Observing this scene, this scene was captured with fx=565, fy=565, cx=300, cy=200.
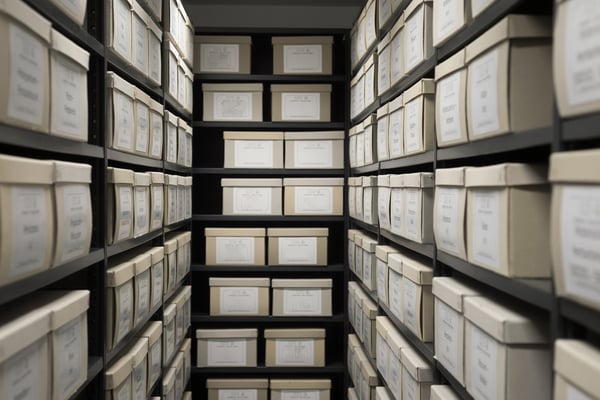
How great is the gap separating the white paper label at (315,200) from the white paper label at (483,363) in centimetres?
219

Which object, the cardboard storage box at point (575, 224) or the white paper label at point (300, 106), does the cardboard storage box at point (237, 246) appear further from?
the cardboard storage box at point (575, 224)

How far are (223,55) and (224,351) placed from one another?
1777mm

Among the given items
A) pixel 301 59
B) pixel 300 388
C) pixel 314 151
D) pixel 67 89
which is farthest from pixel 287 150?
pixel 67 89

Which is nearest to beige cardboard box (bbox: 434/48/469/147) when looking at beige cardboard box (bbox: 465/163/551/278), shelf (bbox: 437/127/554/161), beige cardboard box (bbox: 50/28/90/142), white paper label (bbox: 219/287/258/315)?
shelf (bbox: 437/127/554/161)

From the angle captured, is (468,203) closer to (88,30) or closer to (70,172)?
(70,172)

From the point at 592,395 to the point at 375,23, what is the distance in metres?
1.94

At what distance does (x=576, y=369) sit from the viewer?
0.79m

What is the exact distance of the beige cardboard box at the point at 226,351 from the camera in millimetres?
3391

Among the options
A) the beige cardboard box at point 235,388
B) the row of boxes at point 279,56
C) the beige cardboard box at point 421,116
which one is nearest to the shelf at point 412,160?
the beige cardboard box at point 421,116

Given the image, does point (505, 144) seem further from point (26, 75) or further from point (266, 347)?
point (266, 347)

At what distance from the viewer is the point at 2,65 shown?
95cm

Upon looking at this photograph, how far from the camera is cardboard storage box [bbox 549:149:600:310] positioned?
0.77 m

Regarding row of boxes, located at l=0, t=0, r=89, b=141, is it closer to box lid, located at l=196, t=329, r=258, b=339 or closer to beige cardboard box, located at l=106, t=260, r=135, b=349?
beige cardboard box, located at l=106, t=260, r=135, b=349

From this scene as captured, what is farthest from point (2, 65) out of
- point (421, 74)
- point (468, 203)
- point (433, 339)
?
point (433, 339)
